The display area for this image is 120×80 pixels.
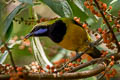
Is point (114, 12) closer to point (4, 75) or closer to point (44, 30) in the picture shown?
point (44, 30)

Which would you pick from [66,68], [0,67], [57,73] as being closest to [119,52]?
[66,68]

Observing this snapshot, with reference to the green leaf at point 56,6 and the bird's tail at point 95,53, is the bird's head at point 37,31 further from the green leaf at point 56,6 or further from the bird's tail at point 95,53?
the bird's tail at point 95,53

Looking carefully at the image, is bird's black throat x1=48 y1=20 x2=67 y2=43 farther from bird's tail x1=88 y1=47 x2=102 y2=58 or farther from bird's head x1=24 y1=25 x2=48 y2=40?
bird's tail x1=88 y1=47 x2=102 y2=58

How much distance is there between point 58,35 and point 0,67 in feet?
3.80

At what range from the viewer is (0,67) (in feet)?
4.73

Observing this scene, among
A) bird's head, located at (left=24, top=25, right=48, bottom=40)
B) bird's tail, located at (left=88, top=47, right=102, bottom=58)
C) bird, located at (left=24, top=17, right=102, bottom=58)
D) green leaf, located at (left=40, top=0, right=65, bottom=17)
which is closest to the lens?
green leaf, located at (left=40, top=0, right=65, bottom=17)

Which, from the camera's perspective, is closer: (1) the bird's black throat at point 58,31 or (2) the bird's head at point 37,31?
(2) the bird's head at point 37,31

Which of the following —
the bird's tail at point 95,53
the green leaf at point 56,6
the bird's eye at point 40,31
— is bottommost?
the bird's tail at point 95,53

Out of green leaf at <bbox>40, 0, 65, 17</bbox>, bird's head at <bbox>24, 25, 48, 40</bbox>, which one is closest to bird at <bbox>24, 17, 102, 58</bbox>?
bird's head at <bbox>24, 25, 48, 40</bbox>

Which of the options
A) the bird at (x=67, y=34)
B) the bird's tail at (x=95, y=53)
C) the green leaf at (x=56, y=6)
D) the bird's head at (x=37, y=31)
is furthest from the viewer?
the bird's tail at (x=95, y=53)

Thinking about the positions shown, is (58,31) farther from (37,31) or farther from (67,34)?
(37,31)

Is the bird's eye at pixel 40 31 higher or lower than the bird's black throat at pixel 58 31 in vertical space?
higher

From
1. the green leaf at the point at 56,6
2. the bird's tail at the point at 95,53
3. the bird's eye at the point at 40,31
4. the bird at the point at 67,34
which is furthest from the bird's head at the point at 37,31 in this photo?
the bird's tail at the point at 95,53

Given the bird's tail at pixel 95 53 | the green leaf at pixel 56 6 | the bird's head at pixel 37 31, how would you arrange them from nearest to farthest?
the green leaf at pixel 56 6, the bird's head at pixel 37 31, the bird's tail at pixel 95 53
